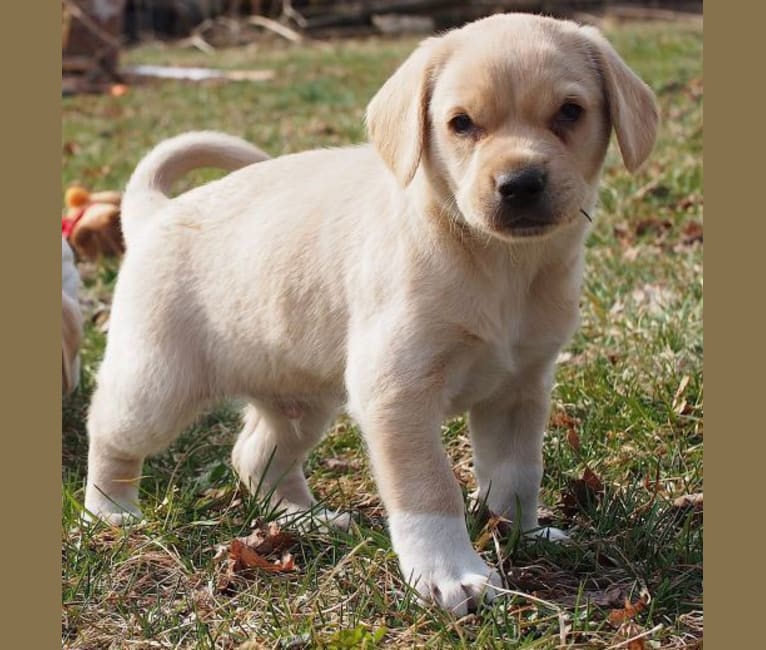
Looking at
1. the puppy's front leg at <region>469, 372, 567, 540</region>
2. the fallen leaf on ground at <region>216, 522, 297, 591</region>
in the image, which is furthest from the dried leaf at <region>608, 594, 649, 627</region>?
the fallen leaf on ground at <region>216, 522, 297, 591</region>

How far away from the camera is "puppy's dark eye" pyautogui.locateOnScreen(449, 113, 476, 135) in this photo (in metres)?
2.95

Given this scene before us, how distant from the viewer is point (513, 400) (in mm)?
3367

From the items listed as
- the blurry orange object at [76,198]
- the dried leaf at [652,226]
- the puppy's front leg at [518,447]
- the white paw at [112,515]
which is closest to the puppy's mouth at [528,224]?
the puppy's front leg at [518,447]

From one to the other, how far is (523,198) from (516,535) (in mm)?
877

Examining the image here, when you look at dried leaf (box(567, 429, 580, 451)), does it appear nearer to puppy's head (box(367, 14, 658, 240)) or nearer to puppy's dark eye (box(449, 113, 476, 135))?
puppy's head (box(367, 14, 658, 240))

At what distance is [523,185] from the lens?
2.80 m

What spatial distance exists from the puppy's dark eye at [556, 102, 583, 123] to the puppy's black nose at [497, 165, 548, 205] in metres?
0.19

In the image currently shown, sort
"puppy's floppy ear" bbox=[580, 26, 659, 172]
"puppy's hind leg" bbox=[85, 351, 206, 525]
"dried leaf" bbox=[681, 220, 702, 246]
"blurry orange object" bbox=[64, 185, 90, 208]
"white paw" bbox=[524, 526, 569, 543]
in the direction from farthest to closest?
"blurry orange object" bbox=[64, 185, 90, 208]
"dried leaf" bbox=[681, 220, 702, 246]
"puppy's hind leg" bbox=[85, 351, 206, 525]
"white paw" bbox=[524, 526, 569, 543]
"puppy's floppy ear" bbox=[580, 26, 659, 172]

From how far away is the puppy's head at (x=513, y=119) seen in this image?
284cm

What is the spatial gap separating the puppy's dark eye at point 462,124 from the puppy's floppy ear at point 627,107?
0.37 meters

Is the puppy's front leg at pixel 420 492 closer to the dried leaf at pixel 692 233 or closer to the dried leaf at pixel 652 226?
the dried leaf at pixel 692 233

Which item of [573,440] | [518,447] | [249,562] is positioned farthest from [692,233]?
[249,562]

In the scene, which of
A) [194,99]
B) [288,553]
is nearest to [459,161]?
[288,553]

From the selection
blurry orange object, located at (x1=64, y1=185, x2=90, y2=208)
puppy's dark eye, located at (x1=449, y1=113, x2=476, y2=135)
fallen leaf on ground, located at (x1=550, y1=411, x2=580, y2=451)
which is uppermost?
puppy's dark eye, located at (x1=449, y1=113, x2=476, y2=135)
